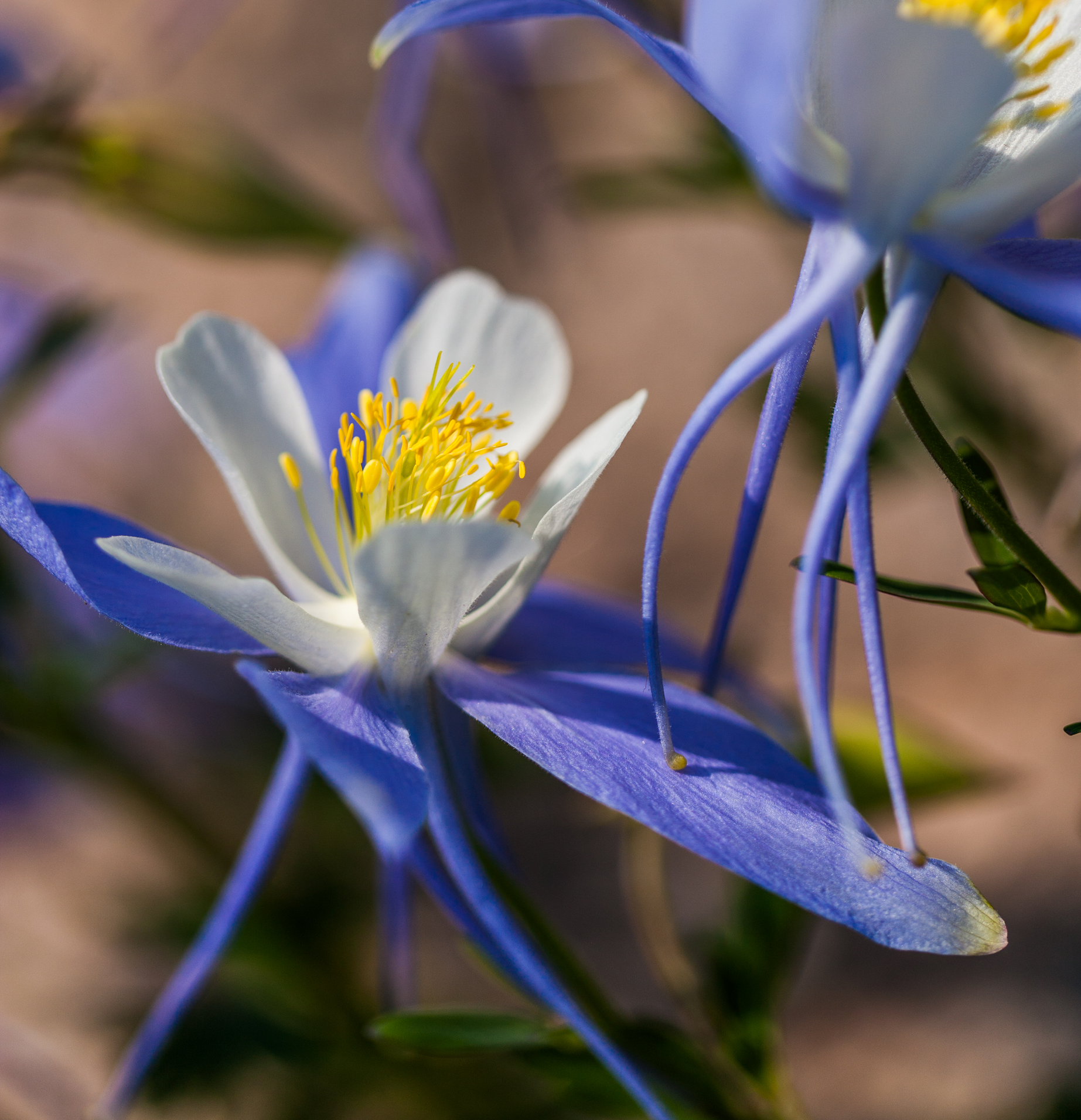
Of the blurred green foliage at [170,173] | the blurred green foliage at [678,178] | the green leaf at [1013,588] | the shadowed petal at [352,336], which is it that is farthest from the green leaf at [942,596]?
the blurred green foliage at [170,173]

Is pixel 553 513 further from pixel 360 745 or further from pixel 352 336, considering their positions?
pixel 352 336

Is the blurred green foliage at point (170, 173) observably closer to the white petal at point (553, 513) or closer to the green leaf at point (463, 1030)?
the white petal at point (553, 513)

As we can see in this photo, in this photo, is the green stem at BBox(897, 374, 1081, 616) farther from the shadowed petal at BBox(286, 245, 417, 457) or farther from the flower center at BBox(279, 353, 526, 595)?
the shadowed petal at BBox(286, 245, 417, 457)

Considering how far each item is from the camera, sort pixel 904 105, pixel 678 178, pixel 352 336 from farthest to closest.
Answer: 1. pixel 678 178
2. pixel 352 336
3. pixel 904 105

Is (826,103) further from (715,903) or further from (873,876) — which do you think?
(715,903)

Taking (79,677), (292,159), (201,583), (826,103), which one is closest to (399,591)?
(201,583)

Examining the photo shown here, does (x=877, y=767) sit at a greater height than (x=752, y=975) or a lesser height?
greater

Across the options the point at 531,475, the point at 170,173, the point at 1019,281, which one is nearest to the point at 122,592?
the point at 1019,281
